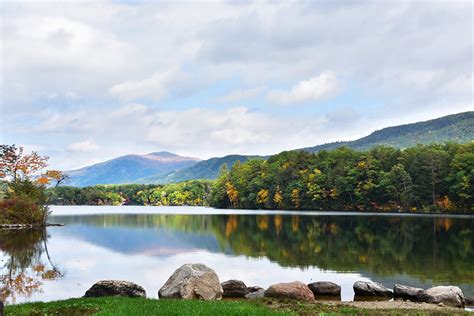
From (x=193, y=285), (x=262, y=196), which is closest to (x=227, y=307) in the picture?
(x=193, y=285)

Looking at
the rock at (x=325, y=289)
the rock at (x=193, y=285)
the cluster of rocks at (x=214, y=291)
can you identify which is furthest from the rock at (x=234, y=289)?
the rock at (x=325, y=289)

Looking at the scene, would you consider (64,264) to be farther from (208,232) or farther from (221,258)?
(208,232)

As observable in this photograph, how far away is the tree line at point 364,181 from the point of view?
116m

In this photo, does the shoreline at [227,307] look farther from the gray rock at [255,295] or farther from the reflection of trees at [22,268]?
the reflection of trees at [22,268]

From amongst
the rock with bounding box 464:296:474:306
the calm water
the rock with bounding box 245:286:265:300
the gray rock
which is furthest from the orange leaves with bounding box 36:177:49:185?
Result: the rock with bounding box 464:296:474:306

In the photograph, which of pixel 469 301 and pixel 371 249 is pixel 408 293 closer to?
pixel 469 301

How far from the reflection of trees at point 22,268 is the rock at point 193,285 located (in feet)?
23.6

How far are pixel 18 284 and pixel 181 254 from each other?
16.6 m

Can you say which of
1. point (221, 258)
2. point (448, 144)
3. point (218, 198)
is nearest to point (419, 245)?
point (221, 258)

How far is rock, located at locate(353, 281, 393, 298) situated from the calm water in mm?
753

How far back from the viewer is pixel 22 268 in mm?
33938

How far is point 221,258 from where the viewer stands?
39594mm

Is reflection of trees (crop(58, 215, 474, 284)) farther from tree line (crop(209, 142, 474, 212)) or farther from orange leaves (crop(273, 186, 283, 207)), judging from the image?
orange leaves (crop(273, 186, 283, 207))

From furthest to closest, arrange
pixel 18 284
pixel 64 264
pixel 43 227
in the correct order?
pixel 43 227, pixel 64 264, pixel 18 284
